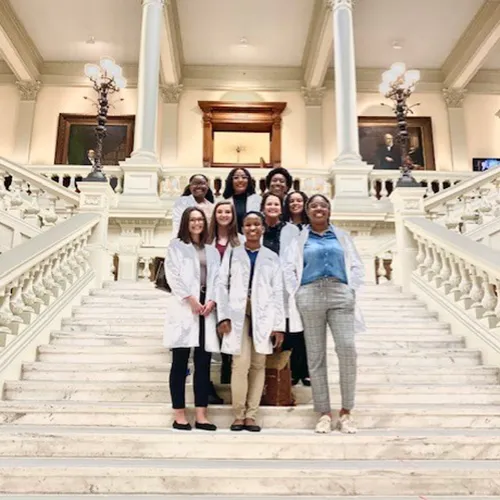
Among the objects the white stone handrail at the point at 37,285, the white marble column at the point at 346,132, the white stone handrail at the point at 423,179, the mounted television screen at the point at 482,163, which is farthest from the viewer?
the mounted television screen at the point at 482,163

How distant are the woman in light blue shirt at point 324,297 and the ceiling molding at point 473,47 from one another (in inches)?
428

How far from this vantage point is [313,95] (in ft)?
47.5

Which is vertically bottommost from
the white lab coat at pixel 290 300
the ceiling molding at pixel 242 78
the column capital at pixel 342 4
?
the white lab coat at pixel 290 300

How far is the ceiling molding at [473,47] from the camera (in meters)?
12.0

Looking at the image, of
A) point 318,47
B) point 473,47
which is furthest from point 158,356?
point 473,47

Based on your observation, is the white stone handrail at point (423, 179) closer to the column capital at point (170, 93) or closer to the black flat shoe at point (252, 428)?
the column capital at point (170, 93)

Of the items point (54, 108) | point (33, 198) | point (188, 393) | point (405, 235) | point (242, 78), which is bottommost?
point (188, 393)

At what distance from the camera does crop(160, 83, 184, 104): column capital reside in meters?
14.3

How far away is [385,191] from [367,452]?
7.47m

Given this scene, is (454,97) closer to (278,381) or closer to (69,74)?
(69,74)

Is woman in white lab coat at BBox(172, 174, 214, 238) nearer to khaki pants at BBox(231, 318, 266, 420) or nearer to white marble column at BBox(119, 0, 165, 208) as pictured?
khaki pants at BBox(231, 318, 266, 420)

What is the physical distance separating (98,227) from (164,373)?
2.97 meters

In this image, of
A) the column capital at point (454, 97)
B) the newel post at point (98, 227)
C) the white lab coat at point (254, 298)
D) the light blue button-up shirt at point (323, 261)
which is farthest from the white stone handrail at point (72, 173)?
the column capital at point (454, 97)

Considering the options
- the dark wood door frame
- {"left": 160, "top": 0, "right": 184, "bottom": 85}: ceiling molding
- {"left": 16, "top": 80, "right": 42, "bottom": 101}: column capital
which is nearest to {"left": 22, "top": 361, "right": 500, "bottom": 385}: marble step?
{"left": 160, "top": 0, "right": 184, "bottom": 85}: ceiling molding
